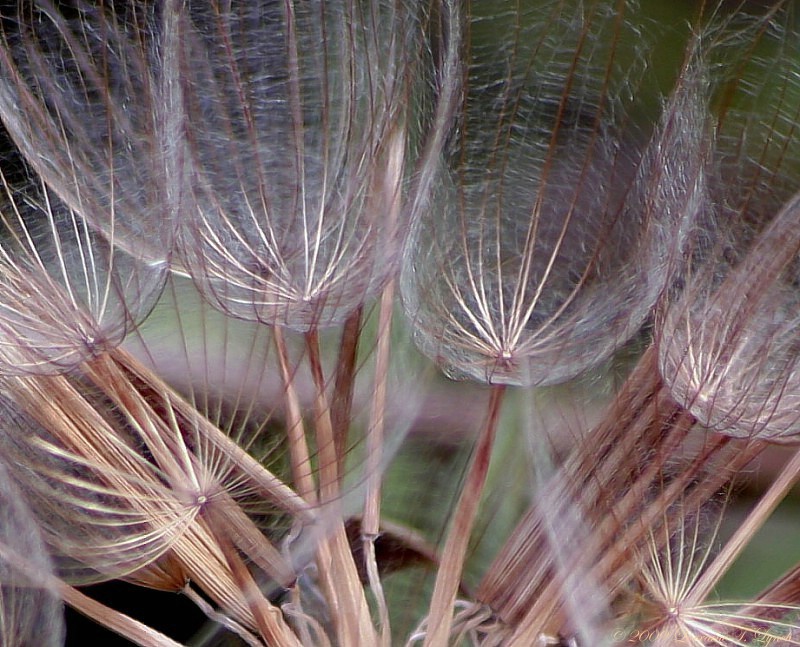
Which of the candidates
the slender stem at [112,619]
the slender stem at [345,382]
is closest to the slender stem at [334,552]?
the slender stem at [345,382]

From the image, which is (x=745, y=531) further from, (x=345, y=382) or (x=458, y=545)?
(x=345, y=382)

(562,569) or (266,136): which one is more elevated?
(266,136)

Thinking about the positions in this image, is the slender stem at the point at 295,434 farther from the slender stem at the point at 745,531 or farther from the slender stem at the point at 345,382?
the slender stem at the point at 745,531

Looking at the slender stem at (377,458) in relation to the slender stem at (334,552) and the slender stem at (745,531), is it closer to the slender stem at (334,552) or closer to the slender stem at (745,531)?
the slender stem at (334,552)

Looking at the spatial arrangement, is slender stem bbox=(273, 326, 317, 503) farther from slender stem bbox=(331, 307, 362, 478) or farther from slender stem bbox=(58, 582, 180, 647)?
slender stem bbox=(58, 582, 180, 647)

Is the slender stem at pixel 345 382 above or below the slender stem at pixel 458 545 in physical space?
above

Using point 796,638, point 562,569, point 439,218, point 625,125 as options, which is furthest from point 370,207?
point 796,638

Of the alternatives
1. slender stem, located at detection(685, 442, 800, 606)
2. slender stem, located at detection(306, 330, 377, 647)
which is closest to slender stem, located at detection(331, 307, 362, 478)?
slender stem, located at detection(306, 330, 377, 647)

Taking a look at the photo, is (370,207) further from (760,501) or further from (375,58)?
(760,501)

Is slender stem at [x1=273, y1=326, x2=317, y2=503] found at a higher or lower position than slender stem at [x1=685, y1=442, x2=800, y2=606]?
higher
